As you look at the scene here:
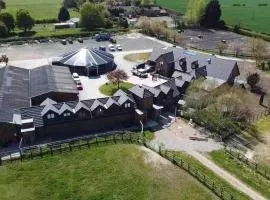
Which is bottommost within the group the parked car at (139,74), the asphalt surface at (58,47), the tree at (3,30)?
the parked car at (139,74)

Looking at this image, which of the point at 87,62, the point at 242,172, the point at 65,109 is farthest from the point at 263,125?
the point at 87,62

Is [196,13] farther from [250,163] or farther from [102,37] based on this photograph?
[250,163]

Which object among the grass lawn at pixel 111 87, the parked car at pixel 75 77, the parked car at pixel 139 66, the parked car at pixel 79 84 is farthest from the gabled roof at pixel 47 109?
the parked car at pixel 139 66

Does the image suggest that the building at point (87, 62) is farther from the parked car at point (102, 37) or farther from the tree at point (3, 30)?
the tree at point (3, 30)

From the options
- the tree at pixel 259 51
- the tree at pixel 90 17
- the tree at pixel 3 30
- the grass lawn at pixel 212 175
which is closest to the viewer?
the grass lawn at pixel 212 175

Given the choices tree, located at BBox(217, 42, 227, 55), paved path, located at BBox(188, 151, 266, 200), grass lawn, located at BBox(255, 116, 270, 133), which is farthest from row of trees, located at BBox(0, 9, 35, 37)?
paved path, located at BBox(188, 151, 266, 200)

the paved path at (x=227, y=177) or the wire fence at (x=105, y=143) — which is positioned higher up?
the wire fence at (x=105, y=143)

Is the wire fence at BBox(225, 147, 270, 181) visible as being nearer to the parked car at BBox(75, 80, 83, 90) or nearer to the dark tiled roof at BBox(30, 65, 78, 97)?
the dark tiled roof at BBox(30, 65, 78, 97)
